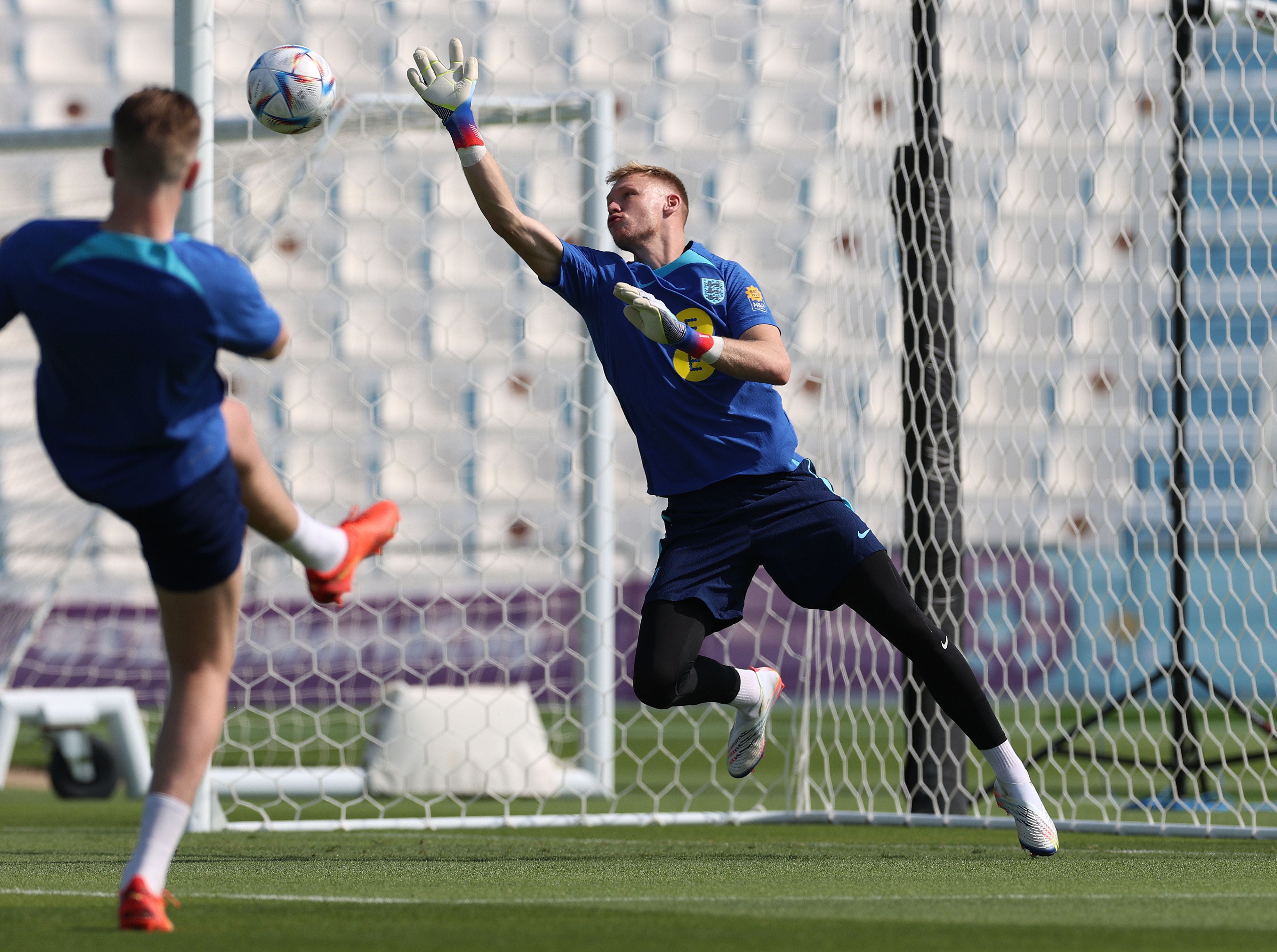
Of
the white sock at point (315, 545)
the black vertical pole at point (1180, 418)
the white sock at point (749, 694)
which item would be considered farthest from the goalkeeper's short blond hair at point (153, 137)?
the black vertical pole at point (1180, 418)

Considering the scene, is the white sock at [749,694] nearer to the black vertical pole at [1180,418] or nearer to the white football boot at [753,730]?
the white football boot at [753,730]

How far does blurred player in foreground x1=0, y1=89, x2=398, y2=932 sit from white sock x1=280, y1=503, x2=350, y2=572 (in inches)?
10.9

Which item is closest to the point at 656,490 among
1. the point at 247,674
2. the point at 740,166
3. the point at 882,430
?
the point at 882,430

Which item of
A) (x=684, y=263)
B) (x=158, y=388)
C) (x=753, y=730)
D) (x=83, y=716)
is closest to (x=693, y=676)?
(x=753, y=730)

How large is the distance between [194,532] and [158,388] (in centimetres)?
25

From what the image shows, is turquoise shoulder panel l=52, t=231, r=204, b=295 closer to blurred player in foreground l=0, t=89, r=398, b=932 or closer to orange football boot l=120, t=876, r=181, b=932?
blurred player in foreground l=0, t=89, r=398, b=932

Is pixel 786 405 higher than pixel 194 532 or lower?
higher

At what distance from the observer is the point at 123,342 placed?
283 centimetres

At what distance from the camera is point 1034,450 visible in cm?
1198

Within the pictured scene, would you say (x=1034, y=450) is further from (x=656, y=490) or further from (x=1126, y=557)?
(x=656, y=490)

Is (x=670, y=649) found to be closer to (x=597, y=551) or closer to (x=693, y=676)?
(x=693, y=676)

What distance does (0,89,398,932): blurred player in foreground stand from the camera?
2838mm

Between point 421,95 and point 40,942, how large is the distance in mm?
2345

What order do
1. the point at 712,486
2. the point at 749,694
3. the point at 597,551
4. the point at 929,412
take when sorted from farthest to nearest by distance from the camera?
the point at 597,551 → the point at 929,412 → the point at 749,694 → the point at 712,486
